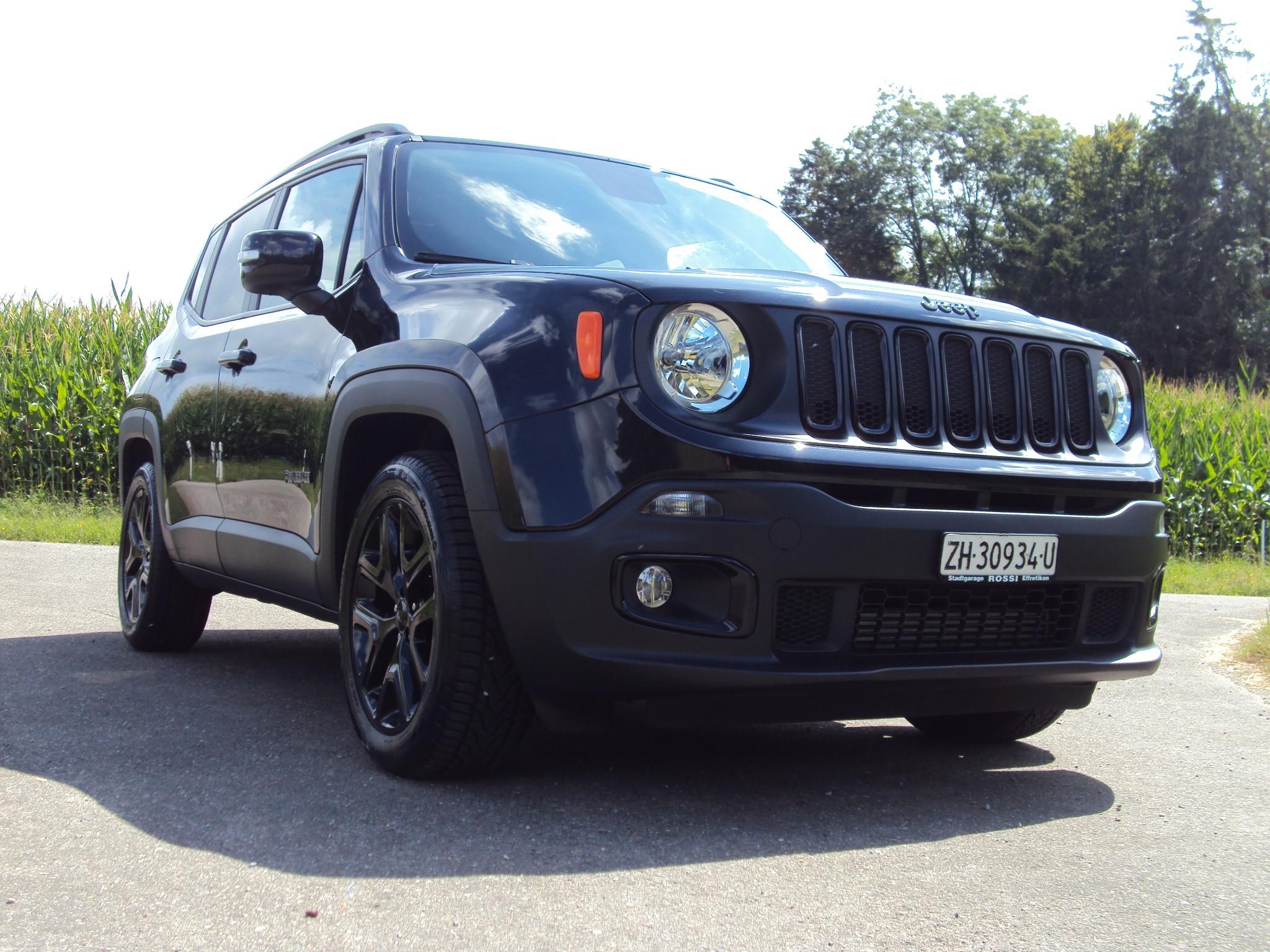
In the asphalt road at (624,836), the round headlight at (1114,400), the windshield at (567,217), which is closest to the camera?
the asphalt road at (624,836)

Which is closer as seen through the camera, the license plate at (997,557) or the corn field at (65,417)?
the license plate at (997,557)

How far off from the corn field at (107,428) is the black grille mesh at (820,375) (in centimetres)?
1296

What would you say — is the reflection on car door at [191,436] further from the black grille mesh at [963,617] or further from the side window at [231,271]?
the black grille mesh at [963,617]

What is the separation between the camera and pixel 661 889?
8.93 feet

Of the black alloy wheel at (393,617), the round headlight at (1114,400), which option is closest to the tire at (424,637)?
the black alloy wheel at (393,617)

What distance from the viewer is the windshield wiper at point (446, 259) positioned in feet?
13.0

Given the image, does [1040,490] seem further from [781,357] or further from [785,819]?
[785,819]

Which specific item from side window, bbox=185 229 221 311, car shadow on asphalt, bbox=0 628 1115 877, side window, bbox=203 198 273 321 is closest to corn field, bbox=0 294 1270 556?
side window, bbox=185 229 221 311

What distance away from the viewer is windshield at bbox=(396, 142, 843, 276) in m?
4.07

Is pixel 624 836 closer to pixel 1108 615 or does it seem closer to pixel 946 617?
pixel 946 617

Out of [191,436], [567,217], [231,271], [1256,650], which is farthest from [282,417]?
[1256,650]

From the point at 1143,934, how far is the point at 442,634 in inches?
67.8

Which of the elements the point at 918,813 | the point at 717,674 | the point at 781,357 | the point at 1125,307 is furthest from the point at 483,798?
the point at 1125,307

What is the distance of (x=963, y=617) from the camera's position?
11.0ft
